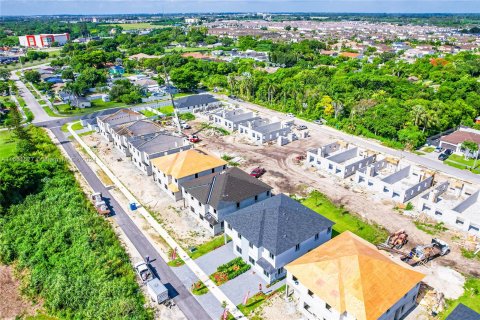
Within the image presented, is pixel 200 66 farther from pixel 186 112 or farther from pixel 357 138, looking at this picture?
pixel 357 138

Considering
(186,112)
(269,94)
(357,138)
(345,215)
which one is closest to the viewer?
(345,215)

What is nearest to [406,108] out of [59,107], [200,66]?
[200,66]

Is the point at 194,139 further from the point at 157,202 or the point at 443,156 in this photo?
the point at 443,156

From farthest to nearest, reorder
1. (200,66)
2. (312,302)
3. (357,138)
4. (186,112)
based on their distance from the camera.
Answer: (200,66), (186,112), (357,138), (312,302)

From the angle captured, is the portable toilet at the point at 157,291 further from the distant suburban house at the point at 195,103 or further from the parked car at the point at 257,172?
the distant suburban house at the point at 195,103

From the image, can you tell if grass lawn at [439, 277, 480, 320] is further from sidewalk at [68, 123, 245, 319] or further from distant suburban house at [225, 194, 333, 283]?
sidewalk at [68, 123, 245, 319]

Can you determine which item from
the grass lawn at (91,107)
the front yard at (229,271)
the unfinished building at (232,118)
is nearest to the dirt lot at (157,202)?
the front yard at (229,271)

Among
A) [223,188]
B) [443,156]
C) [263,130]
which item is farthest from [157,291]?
[443,156]
